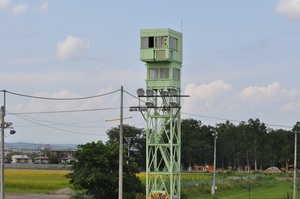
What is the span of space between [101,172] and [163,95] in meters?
7.31

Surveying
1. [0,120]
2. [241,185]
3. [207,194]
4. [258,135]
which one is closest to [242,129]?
[258,135]

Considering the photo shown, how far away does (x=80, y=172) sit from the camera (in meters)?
50.0

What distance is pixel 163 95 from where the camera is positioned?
1900 inches

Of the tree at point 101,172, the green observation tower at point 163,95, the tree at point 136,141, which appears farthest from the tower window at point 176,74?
the tree at point 136,141

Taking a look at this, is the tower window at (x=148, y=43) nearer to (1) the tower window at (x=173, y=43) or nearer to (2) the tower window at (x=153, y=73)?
(1) the tower window at (x=173, y=43)

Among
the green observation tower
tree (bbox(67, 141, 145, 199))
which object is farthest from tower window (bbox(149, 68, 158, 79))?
tree (bbox(67, 141, 145, 199))

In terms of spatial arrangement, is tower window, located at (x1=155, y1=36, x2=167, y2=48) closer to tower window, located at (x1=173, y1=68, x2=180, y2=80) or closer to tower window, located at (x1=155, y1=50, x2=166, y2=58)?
tower window, located at (x1=155, y1=50, x2=166, y2=58)

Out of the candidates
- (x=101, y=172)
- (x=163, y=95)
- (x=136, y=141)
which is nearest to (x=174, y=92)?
(x=163, y=95)

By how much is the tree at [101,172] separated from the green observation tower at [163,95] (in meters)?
1.75

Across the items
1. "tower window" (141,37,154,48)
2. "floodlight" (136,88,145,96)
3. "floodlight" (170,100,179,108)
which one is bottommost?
"floodlight" (170,100,179,108)

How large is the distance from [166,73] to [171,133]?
4381 millimetres

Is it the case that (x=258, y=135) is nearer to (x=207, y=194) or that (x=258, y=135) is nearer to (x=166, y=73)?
(x=207, y=194)

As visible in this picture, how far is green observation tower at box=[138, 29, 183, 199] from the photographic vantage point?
158 ft

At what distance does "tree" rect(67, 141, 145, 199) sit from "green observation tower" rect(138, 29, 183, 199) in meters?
1.75
